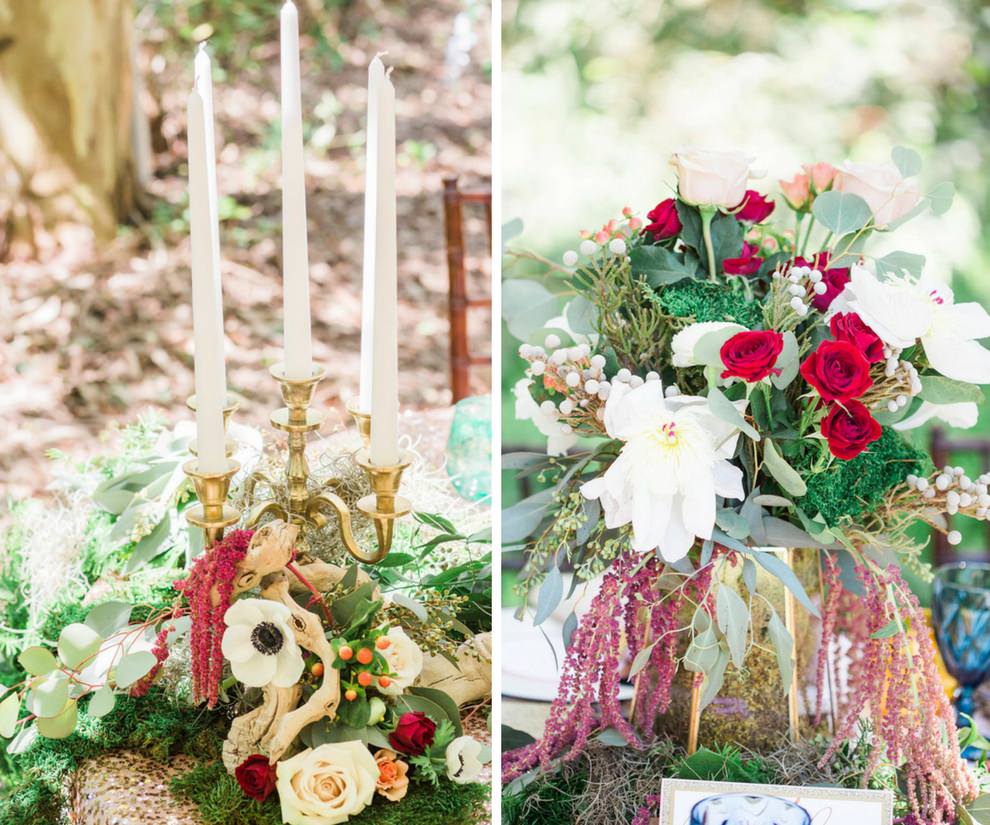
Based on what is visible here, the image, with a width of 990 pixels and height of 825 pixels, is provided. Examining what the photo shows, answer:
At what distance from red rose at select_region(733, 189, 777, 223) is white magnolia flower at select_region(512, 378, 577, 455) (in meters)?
0.25

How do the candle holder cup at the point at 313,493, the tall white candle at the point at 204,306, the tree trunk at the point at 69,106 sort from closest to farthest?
1. the tall white candle at the point at 204,306
2. the candle holder cup at the point at 313,493
3. the tree trunk at the point at 69,106

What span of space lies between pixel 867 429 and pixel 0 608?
93 cm

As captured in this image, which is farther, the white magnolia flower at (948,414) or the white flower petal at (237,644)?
the white magnolia flower at (948,414)

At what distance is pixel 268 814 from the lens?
0.81 m

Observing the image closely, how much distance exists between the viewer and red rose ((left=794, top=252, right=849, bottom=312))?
876mm

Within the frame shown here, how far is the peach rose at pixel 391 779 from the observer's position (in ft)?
2.67

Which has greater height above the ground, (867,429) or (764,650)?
(867,429)

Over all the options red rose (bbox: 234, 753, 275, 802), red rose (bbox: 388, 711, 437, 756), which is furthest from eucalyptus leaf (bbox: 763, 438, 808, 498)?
red rose (bbox: 234, 753, 275, 802)

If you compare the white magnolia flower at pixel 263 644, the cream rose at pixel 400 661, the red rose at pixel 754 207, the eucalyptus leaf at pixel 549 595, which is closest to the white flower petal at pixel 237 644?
the white magnolia flower at pixel 263 644

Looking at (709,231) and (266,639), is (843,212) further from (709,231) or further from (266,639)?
(266,639)

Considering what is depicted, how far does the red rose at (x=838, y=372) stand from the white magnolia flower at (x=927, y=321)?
0.04 meters

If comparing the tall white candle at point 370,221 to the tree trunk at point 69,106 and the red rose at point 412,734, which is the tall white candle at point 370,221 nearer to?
the red rose at point 412,734

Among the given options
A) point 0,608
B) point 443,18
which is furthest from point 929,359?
point 443,18

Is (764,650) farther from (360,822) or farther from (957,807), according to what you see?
(360,822)
